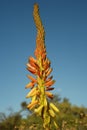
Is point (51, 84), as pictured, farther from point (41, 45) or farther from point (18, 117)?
point (18, 117)

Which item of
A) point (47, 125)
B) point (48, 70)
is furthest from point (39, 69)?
point (47, 125)

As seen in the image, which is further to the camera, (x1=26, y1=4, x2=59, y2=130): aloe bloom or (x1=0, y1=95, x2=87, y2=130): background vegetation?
(x1=0, y1=95, x2=87, y2=130): background vegetation

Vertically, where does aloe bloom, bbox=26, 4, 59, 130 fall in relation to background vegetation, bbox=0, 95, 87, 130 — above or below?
below

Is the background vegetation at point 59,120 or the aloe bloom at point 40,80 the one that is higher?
the background vegetation at point 59,120

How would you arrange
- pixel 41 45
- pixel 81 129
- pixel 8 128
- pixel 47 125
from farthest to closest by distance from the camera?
pixel 8 128, pixel 81 129, pixel 41 45, pixel 47 125
